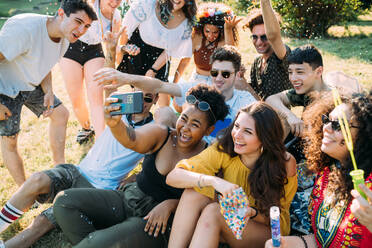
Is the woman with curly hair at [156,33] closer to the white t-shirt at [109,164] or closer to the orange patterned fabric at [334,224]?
the white t-shirt at [109,164]

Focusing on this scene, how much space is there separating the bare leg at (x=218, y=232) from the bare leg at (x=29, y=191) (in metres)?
1.44

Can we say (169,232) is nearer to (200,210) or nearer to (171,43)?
(200,210)

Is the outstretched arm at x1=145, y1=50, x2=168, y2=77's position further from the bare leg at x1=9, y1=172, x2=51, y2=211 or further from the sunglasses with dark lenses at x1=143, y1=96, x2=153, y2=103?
the bare leg at x1=9, y1=172, x2=51, y2=211

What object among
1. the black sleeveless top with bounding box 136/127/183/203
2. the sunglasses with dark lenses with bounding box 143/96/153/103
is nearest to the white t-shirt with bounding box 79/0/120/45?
the sunglasses with dark lenses with bounding box 143/96/153/103

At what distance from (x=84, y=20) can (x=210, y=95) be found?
1578mm

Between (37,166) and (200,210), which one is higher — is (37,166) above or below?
below

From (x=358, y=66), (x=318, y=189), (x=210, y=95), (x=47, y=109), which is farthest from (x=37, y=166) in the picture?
(x=358, y=66)

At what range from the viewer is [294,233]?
10.5ft

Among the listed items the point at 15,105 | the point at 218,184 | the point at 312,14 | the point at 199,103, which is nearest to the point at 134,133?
the point at 199,103

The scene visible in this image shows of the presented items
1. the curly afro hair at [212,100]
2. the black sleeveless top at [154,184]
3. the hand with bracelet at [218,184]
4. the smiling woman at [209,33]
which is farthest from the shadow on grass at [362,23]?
the hand with bracelet at [218,184]

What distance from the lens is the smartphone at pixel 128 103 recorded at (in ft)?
9.40

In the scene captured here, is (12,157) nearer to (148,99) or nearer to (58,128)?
(58,128)

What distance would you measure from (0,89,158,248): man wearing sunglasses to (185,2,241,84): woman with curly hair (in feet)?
4.25

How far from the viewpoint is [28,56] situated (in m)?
3.76
